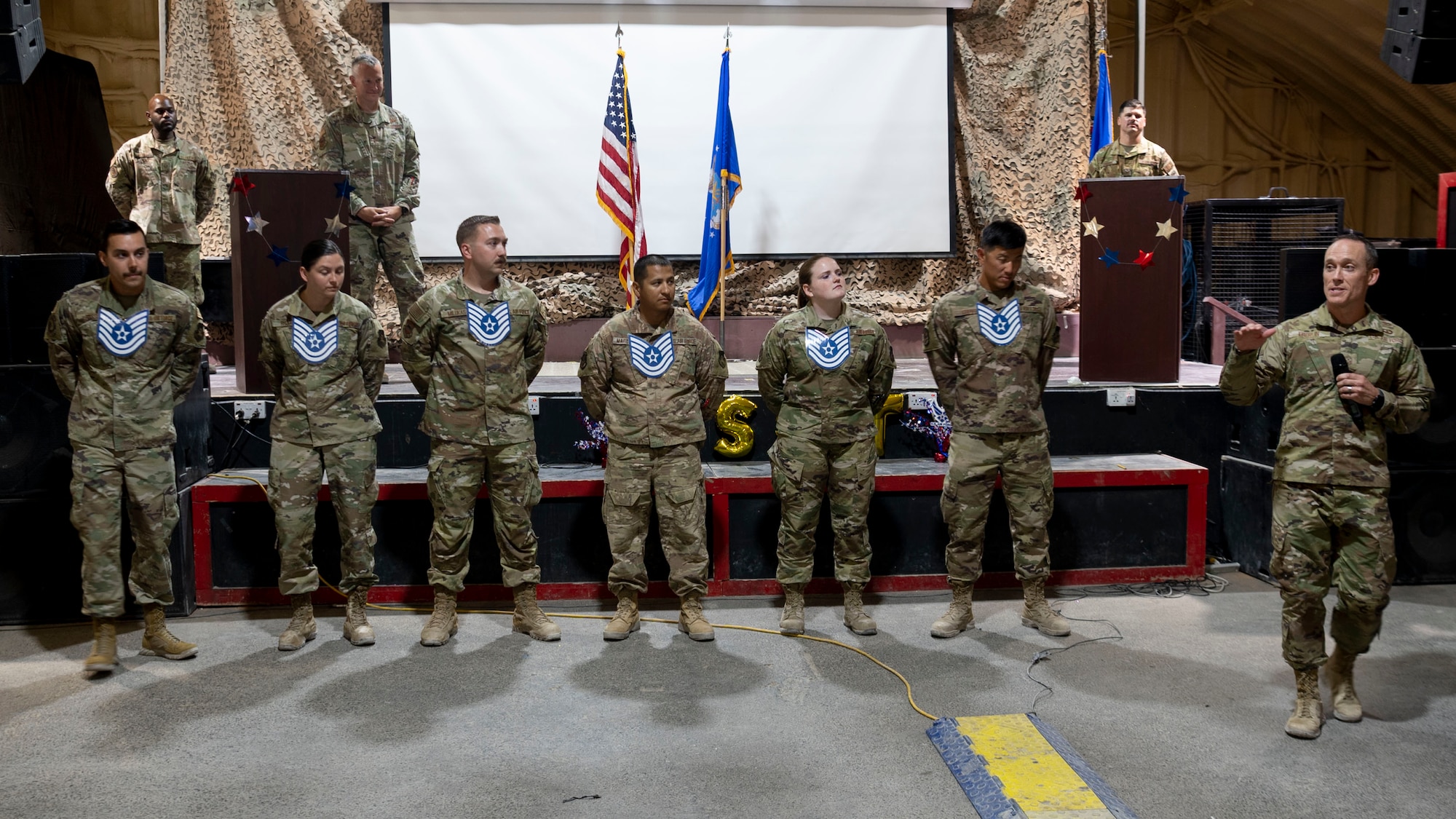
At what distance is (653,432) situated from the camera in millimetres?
4848

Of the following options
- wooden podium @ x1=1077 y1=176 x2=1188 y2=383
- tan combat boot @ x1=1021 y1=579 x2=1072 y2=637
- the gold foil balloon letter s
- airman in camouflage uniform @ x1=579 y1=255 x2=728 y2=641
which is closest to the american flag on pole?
the gold foil balloon letter s

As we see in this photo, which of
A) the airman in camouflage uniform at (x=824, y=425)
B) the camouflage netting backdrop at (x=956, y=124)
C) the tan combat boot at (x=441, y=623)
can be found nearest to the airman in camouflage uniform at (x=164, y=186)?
the camouflage netting backdrop at (x=956, y=124)

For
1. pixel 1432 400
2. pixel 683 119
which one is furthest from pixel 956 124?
pixel 1432 400

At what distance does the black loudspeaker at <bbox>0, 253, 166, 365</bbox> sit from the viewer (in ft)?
16.5

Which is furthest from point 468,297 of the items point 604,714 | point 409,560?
point 604,714

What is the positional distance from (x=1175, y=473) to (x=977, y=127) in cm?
418

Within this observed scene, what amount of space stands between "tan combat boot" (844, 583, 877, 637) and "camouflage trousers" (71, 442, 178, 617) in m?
2.89

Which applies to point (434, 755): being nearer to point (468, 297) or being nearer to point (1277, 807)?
point (468, 297)

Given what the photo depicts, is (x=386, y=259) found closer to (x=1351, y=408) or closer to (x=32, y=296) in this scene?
(x=32, y=296)

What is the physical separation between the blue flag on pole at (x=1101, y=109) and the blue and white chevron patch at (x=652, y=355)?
198 inches

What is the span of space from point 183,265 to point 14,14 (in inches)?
127

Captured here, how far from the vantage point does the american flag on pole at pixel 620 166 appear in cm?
735

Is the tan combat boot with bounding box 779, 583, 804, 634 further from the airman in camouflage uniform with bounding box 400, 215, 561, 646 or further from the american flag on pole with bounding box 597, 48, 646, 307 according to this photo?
the american flag on pole with bounding box 597, 48, 646, 307

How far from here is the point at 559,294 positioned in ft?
28.1
